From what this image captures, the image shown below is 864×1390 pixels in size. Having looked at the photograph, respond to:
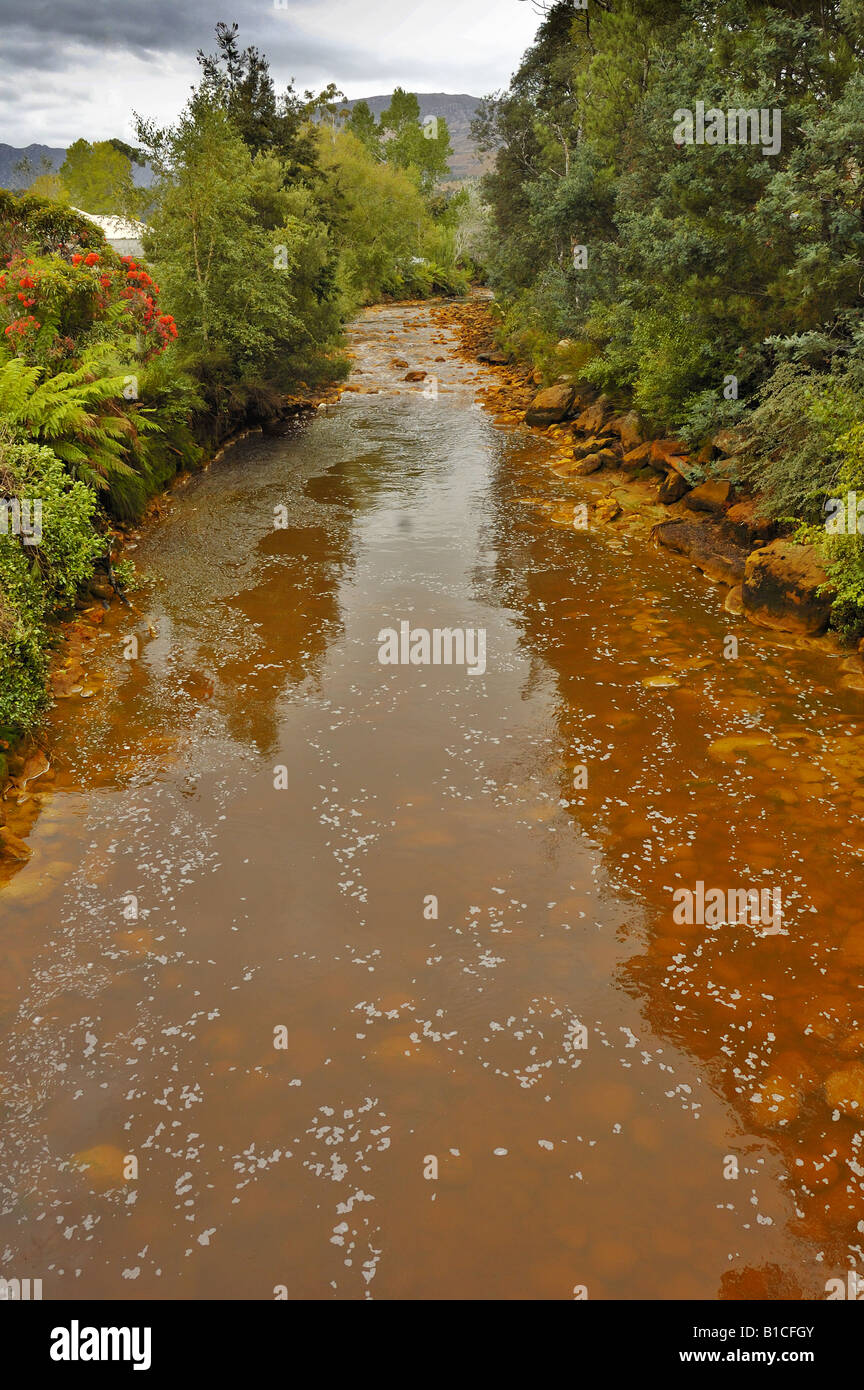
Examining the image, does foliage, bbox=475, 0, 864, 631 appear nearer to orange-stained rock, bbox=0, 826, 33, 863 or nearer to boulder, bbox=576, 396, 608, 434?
boulder, bbox=576, 396, 608, 434

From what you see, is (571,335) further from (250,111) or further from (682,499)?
(250,111)

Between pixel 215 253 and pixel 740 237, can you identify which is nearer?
pixel 740 237

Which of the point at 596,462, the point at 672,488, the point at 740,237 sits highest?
the point at 740,237

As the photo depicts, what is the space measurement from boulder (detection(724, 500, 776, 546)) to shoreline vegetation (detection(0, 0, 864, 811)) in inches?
2.7

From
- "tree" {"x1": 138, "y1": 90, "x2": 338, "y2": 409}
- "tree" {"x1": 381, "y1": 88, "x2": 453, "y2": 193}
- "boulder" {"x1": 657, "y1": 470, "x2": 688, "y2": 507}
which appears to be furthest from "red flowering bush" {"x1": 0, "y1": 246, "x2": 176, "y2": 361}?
"tree" {"x1": 381, "y1": 88, "x2": 453, "y2": 193}

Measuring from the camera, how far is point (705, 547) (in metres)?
14.1

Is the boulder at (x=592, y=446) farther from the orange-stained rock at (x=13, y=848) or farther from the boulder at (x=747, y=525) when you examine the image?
the orange-stained rock at (x=13, y=848)

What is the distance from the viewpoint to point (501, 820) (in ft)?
26.3

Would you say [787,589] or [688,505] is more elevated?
[688,505]

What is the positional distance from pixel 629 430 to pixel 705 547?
20.7 feet

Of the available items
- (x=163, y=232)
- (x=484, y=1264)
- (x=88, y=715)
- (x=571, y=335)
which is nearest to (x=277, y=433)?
(x=163, y=232)

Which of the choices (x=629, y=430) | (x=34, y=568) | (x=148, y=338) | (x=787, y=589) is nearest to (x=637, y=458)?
(x=629, y=430)

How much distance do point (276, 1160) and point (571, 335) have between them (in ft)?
84.2

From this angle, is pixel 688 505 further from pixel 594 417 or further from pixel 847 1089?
pixel 847 1089
